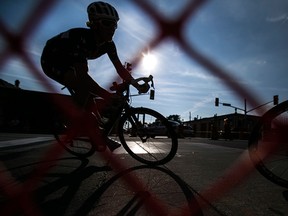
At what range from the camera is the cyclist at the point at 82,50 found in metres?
4.23

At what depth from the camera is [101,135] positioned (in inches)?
173

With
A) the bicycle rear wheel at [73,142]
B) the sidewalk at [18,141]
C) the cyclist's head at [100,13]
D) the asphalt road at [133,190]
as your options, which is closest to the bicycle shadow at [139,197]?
the asphalt road at [133,190]

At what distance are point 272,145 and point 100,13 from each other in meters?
2.70

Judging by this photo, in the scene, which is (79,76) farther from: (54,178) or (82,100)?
(54,178)

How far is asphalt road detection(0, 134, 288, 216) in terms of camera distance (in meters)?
2.21

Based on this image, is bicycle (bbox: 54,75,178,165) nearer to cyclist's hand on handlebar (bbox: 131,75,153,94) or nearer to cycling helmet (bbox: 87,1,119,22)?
cyclist's hand on handlebar (bbox: 131,75,153,94)

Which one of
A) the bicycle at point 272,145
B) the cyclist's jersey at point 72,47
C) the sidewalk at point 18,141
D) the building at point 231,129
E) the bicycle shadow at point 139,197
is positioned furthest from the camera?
the building at point 231,129

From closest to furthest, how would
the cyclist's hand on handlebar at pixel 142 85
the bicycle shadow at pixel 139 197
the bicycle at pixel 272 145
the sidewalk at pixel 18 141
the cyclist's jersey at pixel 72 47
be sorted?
the bicycle shadow at pixel 139 197
the bicycle at pixel 272 145
the cyclist's jersey at pixel 72 47
the cyclist's hand on handlebar at pixel 142 85
the sidewalk at pixel 18 141

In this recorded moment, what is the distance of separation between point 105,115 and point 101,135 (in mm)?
369

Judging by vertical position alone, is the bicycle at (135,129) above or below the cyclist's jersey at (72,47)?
below

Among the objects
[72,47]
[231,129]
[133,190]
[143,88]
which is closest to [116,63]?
[143,88]

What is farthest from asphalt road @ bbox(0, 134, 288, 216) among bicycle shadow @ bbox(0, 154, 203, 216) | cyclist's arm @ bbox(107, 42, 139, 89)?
cyclist's arm @ bbox(107, 42, 139, 89)

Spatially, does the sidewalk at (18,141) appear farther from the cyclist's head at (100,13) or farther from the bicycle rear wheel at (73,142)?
the cyclist's head at (100,13)

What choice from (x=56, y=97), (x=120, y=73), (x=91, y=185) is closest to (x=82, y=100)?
(x=120, y=73)
